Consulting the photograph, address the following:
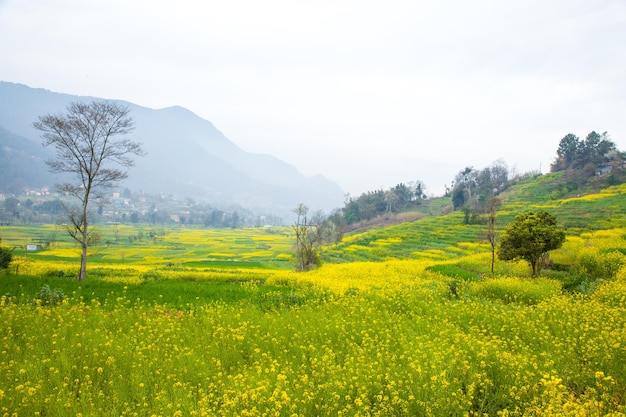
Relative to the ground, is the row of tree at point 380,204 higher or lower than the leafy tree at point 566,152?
lower

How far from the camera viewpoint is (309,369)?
7.80 metres

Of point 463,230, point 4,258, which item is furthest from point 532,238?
point 463,230

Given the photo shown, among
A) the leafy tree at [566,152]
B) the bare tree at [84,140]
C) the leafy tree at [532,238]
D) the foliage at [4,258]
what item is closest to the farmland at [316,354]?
the leafy tree at [532,238]

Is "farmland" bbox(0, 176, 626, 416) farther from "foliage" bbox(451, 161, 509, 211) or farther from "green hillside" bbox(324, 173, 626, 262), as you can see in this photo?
"foliage" bbox(451, 161, 509, 211)

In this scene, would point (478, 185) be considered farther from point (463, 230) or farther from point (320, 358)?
point (320, 358)

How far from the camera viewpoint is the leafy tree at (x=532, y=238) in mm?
20141

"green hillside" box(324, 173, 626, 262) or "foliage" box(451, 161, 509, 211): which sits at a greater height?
"foliage" box(451, 161, 509, 211)

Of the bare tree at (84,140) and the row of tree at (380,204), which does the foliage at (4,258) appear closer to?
the bare tree at (84,140)

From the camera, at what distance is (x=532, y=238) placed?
66.9ft

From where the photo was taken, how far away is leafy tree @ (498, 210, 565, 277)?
66.1ft

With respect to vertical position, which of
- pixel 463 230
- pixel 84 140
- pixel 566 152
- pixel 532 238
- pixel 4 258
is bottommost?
pixel 463 230

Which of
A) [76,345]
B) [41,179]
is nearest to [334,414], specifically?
[76,345]

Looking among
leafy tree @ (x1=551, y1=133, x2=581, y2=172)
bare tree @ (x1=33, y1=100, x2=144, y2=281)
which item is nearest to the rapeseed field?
bare tree @ (x1=33, y1=100, x2=144, y2=281)

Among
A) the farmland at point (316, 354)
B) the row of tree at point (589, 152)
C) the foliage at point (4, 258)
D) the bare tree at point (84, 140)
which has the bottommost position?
the farmland at point (316, 354)
